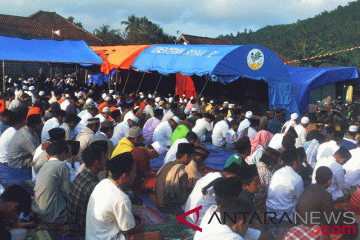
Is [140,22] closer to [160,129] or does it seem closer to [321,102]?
[321,102]

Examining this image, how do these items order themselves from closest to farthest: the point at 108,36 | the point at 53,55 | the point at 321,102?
the point at 53,55
the point at 321,102
the point at 108,36

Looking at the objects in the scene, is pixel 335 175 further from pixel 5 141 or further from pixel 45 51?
pixel 45 51

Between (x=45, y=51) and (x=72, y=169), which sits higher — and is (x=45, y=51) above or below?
above

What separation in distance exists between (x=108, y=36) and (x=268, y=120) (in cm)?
4001

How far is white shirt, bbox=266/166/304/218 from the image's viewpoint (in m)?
4.59

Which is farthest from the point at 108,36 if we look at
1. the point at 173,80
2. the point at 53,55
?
the point at 53,55

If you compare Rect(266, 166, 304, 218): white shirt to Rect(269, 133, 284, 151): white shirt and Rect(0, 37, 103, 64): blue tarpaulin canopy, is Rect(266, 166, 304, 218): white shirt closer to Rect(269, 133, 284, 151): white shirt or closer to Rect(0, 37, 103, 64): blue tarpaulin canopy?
Rect(269, 133, 284, 151): white shirt

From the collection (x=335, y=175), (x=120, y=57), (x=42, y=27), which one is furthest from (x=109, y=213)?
(x=42, y=27)

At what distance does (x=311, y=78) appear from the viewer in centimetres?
1642

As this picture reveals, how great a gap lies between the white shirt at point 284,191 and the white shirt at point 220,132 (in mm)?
4942

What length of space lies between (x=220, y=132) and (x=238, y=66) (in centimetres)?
469

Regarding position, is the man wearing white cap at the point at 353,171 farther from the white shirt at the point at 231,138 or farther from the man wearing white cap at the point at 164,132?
the man wearing white cap at the point at 164,132

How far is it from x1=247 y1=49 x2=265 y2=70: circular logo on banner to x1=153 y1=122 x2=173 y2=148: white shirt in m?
6.45

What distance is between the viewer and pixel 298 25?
63.7 meters
